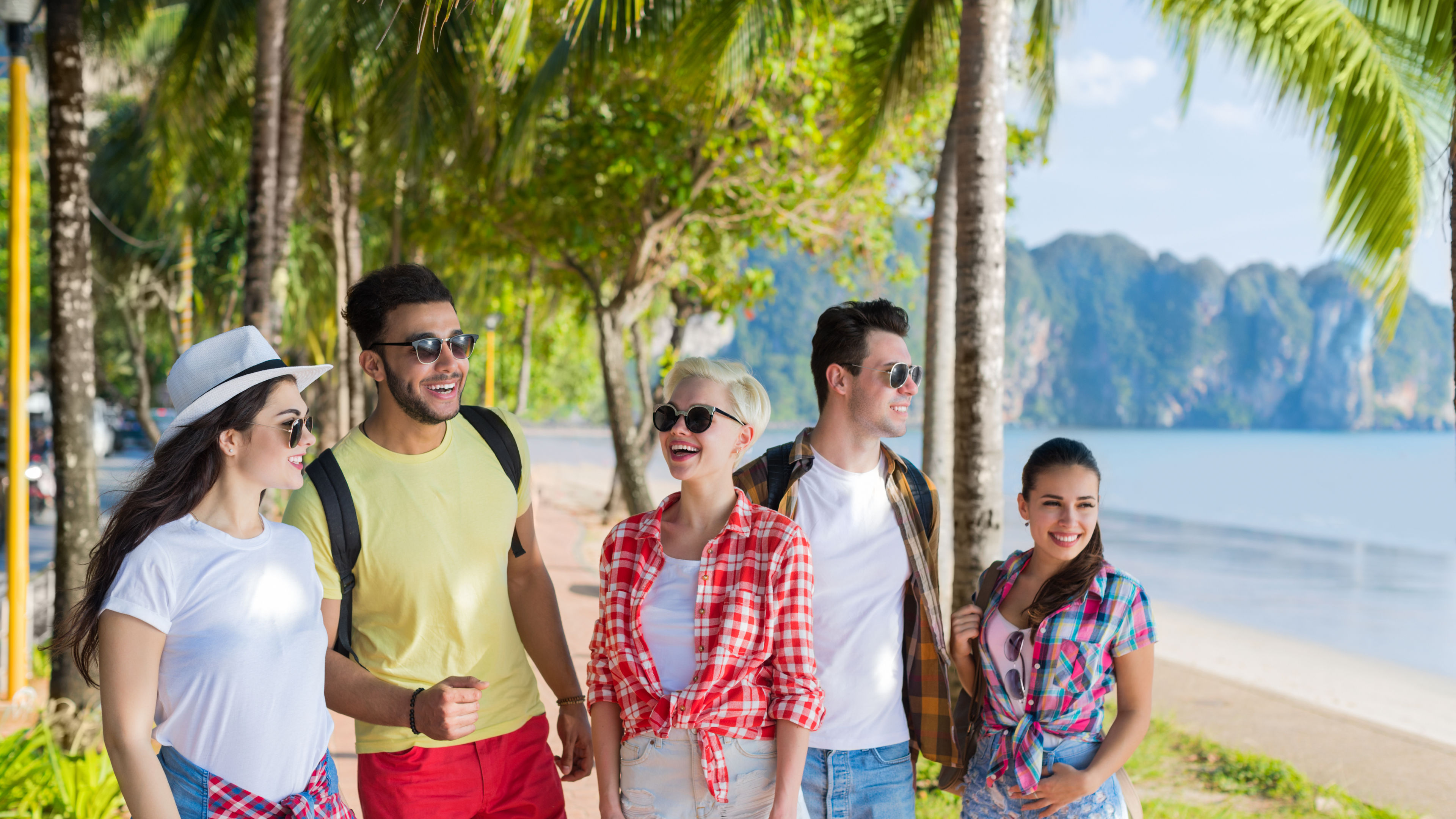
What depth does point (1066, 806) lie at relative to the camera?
2531 millimetres

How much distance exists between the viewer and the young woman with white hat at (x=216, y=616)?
1.91 m

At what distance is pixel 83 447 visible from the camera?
6.02 meters

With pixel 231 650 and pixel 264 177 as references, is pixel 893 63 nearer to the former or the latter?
pixel 264 177

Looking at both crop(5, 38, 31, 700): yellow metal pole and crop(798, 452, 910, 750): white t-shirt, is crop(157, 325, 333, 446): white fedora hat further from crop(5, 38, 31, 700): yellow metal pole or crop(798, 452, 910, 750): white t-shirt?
crop(5, 38, 31, 700): yellow metal pole

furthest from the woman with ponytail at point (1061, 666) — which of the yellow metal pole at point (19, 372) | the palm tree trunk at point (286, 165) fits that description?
the palm tree trunk at point (286, 165)

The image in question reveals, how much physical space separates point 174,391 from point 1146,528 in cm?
3549

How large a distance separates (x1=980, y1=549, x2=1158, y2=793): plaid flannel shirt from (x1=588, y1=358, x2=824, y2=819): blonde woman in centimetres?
62

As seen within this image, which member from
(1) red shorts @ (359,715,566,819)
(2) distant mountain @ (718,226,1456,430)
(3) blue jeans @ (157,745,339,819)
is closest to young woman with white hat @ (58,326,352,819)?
(3) blue jeans @ (157,745,339,819)

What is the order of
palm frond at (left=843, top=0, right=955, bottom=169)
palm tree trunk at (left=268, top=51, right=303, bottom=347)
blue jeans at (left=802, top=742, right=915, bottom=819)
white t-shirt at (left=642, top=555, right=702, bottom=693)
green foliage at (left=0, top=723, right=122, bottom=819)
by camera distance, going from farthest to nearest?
1. palm tree trunk at (left=268, top=51, right=303, bottom=347)
2. palm frond at (left=843, top=0, right=955, bottom=169)
3. green foliage at (left=0, top=723, right=122, bottom=819)
4. blue jeans at (left=802, top=742, right=915, bottom=819)
5. white t-shirt at (left=642, top=555, right=702, bottom=693)

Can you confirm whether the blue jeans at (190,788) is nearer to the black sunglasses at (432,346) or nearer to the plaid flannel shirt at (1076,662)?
the black sunglasses at (432,346)

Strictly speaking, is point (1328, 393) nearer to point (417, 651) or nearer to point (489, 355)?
point (489, 355)

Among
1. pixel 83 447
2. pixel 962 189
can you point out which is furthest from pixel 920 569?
pixel 83 447

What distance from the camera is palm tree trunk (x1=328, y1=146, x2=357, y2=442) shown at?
15586 mm

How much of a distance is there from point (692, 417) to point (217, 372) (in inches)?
41.3
